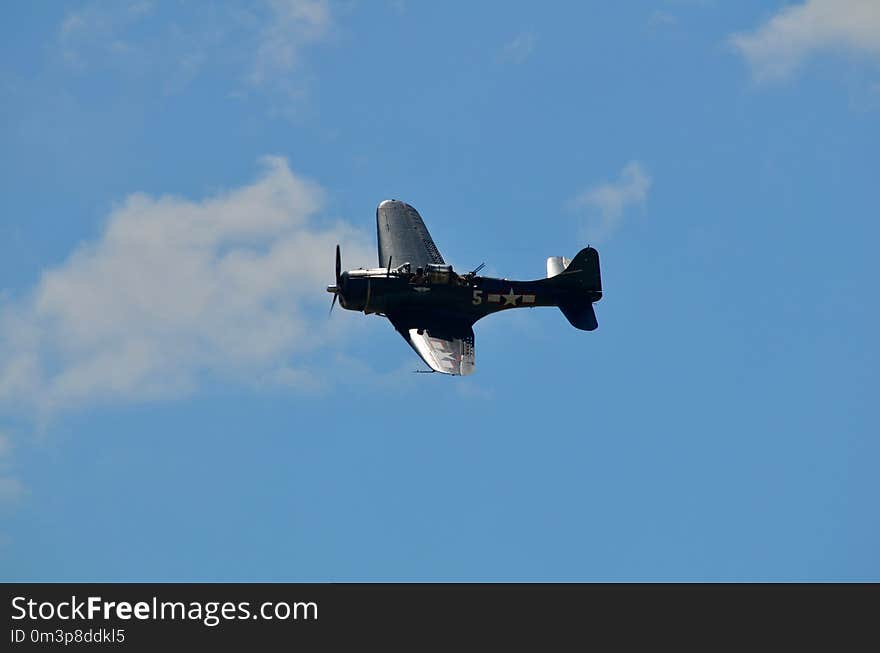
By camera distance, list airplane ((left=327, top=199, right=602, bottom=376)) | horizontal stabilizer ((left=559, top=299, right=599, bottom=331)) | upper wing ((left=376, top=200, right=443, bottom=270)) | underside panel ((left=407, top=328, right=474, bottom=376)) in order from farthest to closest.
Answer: upper wing ((left=376, top=200, right=443, bottom=270))
horizontal stabilizer ((left=559, top=299, right=599, bottom=331))
airplane ((left=327, top=199, right=602, bottom=376))
underside panel ((left=407, top=328, right=474, bottom=376))

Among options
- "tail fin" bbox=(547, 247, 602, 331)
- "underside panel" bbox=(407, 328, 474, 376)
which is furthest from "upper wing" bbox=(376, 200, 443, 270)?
"tail fin" bbox=(547, 247, 602, 331)

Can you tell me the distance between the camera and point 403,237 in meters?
93.2

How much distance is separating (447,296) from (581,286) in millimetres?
7600

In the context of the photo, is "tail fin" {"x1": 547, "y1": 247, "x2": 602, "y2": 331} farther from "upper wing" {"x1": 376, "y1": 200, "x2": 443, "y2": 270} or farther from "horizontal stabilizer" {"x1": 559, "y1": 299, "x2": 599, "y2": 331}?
"upper wing" {"x1": 376, "y1": 200, "x2": 443, "y2": 270}

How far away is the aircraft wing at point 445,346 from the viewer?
82.9 metres

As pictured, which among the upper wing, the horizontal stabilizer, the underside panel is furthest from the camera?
the upper wing

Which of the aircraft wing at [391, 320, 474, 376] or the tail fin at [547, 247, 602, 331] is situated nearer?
the aircraft wing at [391, 320, 474, 376]

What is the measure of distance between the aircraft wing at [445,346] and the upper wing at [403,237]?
211 inches

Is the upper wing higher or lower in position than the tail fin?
higher

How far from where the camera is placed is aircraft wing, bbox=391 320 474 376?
272 feet

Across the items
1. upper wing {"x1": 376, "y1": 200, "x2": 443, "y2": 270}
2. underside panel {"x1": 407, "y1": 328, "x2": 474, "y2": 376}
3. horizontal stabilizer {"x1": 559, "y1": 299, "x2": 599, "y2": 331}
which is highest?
upper wing {"x1": 376, "y1": 200, "x2": 443, "y2": 270}
